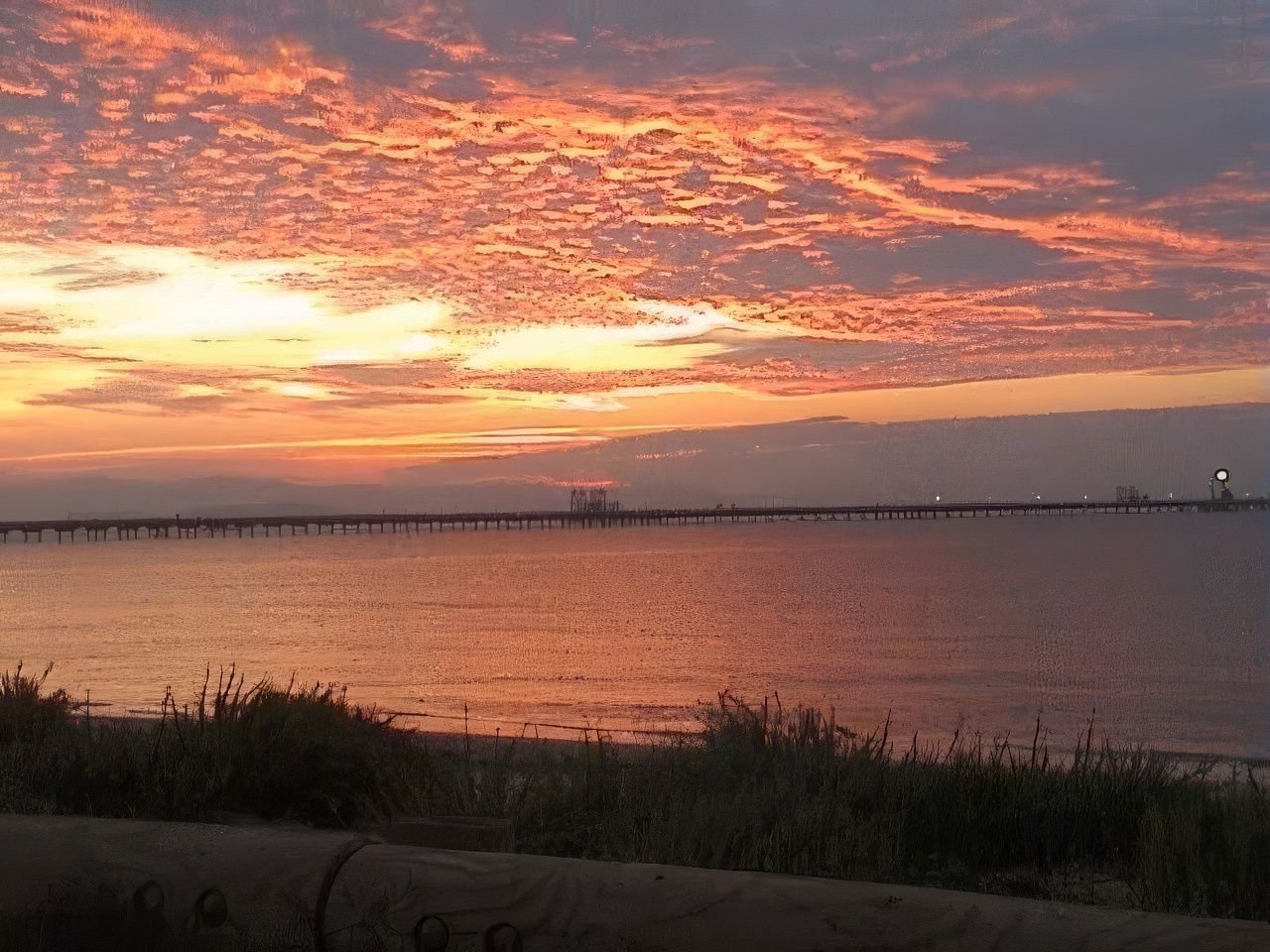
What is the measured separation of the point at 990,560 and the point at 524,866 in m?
120

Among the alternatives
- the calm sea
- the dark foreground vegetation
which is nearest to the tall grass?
the dark foreground vegetation

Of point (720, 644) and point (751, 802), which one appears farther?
point (720, 644)

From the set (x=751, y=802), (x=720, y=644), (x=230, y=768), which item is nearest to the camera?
(x=751, y=802)

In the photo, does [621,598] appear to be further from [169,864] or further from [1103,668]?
[169,864]

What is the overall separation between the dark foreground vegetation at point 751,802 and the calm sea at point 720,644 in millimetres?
11322

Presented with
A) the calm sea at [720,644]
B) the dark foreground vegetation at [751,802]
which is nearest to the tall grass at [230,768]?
the dark foreground vegetation at [751,802]

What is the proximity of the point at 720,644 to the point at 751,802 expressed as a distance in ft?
129

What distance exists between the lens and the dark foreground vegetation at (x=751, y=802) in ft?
22.5

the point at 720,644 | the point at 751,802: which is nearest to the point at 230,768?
the point at 751,802

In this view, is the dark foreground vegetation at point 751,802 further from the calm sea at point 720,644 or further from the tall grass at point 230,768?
→ the calm sea at point 720,644

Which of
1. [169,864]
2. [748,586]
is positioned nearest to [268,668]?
[169,864]

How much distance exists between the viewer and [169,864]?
376 cm

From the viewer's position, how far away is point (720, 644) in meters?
46.5

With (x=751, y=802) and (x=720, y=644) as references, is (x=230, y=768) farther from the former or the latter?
(x=720, y=644)
